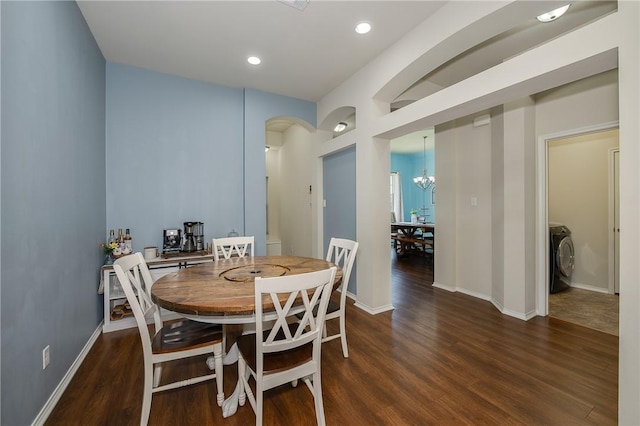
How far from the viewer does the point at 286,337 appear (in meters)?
1.45

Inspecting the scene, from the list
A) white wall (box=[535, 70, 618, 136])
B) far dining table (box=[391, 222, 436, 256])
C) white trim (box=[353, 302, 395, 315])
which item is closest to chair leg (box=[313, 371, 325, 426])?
white trim (box=[353, 302, 395, 315])

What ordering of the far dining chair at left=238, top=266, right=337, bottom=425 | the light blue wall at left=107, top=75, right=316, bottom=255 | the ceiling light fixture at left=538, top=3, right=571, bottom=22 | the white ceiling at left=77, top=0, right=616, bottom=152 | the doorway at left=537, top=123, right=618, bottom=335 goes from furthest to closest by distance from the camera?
the light blue wall at left=107, top=75, right=316, bottom=255 < the doorway at left=537, top=123, right=618, bottom=335 < the white ceiling at left=77, top=0, right=616, bottom=152 < the ceiling light fixture at left=538, top=3, right=571, bottom=22 < the far dining chair at left=238, top=266, right=337, bottom=425

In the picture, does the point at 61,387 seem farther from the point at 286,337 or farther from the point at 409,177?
the point at 409,177

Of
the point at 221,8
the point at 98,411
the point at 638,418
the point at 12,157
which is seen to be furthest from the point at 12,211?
the point at 638,418

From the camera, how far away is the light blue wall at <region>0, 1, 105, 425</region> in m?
1.37

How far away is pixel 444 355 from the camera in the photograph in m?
2.28

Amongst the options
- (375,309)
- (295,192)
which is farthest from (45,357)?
(295,192)

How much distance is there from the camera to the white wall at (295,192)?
5.07m

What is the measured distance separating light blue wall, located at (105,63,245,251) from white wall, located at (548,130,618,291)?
15.3 feet

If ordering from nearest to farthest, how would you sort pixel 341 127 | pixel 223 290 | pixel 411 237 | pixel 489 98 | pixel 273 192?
pixel 223 290
pixel 489 98
pixel 341 127
pixel 411 237
pixel 273 192

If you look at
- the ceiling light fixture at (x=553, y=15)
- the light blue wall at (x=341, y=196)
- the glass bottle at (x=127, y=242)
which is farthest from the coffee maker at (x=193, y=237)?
the ceiling light fixture at (x=553, y=15)

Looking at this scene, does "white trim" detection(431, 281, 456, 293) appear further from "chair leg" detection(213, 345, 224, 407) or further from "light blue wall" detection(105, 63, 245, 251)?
"chair leg" detection(213, 345, 224, 407)

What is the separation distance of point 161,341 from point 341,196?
2.88 metres

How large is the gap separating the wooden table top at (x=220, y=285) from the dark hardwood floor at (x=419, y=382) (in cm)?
75
